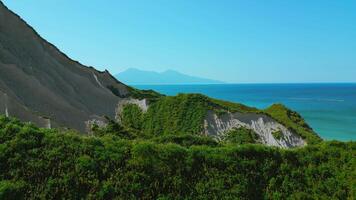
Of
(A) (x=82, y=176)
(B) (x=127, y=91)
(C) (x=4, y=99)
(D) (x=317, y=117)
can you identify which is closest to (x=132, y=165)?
(A) (x=82, y=176)

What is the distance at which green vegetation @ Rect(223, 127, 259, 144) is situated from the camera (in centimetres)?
4111

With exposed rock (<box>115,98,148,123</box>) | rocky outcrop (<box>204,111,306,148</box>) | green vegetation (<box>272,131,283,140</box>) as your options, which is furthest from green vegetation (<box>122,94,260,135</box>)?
green vegetation (<box>272,131,283,140</box>)

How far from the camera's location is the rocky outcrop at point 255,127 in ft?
138

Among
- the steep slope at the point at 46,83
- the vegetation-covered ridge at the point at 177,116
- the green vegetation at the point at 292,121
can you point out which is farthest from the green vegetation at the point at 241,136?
the steep slope at the point at 46,83

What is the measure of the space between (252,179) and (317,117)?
82940 millimetres

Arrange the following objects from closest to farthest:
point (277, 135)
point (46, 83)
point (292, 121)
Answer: point (46, 83) < point (277, 135) < point (292, 121)

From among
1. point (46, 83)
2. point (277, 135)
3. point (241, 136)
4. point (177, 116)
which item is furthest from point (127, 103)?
point (277, 135)

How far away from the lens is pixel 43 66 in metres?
44.0

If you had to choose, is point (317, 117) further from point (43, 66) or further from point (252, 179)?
point (252, 179)

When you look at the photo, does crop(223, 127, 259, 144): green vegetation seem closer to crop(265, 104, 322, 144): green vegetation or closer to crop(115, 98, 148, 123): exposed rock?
crop(265, 104, 322, 144): green vegetation

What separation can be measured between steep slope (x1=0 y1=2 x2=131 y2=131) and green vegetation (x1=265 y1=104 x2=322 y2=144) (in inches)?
837

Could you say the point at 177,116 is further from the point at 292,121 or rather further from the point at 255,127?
the point at 292,121

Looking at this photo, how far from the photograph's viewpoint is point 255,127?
43406 mm

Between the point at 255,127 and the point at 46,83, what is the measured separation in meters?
23.9
